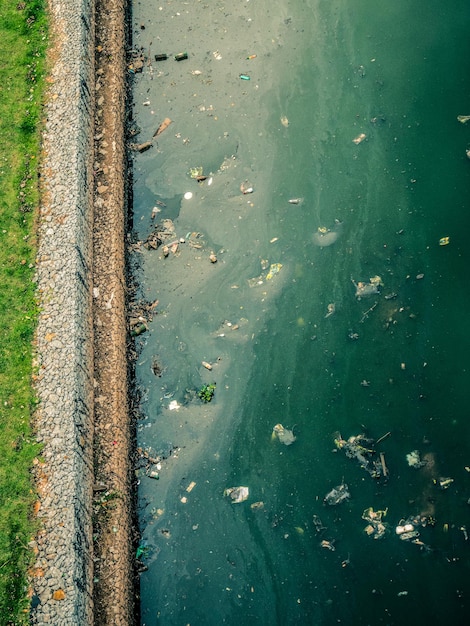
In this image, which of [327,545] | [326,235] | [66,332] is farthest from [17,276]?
[327,545]

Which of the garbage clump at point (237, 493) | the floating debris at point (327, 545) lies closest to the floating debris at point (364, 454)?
the floating debris at point (327, 545)

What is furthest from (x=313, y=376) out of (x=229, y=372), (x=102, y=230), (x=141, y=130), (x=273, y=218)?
(x=141, y=130)

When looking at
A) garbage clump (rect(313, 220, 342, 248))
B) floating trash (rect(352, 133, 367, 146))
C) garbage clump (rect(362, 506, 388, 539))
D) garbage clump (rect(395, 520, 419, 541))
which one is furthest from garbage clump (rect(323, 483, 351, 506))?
floating trash (rect(352, 133, 367, 146))

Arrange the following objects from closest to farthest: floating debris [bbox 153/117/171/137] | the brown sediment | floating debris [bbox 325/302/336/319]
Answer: the brown sediment, floating debris [bbox 325/302/336/319], floating debris [bbox 153/117/171/137]

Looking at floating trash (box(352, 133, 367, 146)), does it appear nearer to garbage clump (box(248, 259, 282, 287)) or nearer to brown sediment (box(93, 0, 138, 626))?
garbage clump (box(248, 259, 282, 287))

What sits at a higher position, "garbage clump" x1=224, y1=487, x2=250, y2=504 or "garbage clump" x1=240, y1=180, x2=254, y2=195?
"garbage clump" x1=240, y1=180, x2=254, y2=195

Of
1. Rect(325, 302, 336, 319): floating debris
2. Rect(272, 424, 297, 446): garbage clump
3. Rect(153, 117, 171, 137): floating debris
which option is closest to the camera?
Rect(272, 424, 297, 446): garbage clump

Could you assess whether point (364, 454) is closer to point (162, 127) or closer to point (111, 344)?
point (111, 344)
